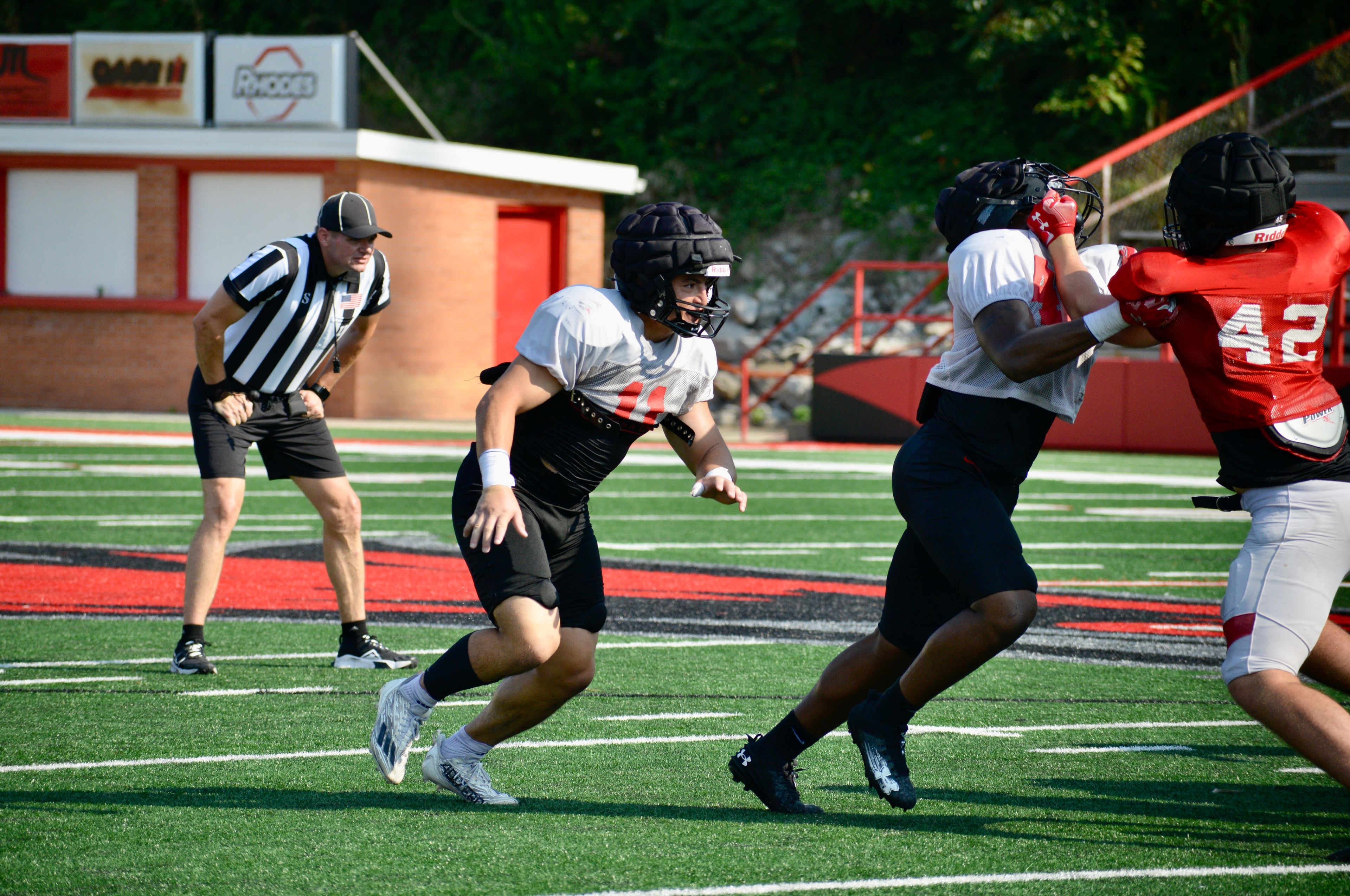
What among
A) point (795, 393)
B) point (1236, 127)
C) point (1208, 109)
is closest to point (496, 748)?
point (1236, 127)

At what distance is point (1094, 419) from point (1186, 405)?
1.16 meters

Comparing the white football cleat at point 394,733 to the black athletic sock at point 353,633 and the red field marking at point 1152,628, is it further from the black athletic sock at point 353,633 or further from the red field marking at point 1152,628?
the red field marking at point 1152,628

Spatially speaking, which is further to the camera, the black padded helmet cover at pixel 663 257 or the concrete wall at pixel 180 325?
the concrete wall at pixel 180 325

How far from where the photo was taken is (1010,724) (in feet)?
18.1

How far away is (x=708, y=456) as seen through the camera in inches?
176

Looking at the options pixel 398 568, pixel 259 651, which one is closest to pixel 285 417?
pixel 259 651

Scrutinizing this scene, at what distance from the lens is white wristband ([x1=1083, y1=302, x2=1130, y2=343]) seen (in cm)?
381

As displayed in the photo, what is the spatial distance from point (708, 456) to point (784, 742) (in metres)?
0.86

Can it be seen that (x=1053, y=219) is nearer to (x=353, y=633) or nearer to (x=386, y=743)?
(x=386, y=743)

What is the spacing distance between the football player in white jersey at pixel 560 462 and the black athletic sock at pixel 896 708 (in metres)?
0.68

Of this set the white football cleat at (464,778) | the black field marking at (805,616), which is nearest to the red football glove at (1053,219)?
the white football cleat at (464,778)

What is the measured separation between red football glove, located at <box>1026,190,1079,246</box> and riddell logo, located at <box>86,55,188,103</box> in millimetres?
21976

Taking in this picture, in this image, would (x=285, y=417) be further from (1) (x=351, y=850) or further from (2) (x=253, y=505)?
(2) (x=253, y=505)

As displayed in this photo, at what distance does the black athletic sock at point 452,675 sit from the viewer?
420 cm
